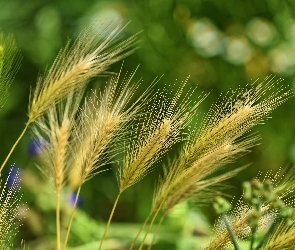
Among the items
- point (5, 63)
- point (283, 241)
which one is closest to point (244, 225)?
point (283, 241)

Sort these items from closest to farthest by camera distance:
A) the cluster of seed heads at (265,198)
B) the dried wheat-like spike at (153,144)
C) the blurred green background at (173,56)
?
the cluster of seed heads at (265,198) → the dried wheat-like spike at (153,144) → the blurred green background at (173,56)

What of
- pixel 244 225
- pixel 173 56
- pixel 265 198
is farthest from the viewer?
pixel 173 56

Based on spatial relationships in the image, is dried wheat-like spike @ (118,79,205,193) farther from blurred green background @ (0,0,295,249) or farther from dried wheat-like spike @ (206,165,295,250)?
blurred green background @ (0,0,295,249)

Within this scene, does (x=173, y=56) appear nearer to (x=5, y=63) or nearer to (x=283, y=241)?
(x=5, y=63)

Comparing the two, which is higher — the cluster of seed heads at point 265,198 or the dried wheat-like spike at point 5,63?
the dried wheat-like spike at point 5,63

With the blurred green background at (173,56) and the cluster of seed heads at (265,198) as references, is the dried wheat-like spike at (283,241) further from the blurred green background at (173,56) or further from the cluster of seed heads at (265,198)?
the blurred green background at (173,56)

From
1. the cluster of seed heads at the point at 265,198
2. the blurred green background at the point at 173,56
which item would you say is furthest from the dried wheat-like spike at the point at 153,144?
the blurred green background at the point at 173,56

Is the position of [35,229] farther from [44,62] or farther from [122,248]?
[44,62]

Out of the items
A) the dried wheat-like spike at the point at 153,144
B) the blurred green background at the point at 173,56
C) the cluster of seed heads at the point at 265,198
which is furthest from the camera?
the blurred green background at the point at 173,56
